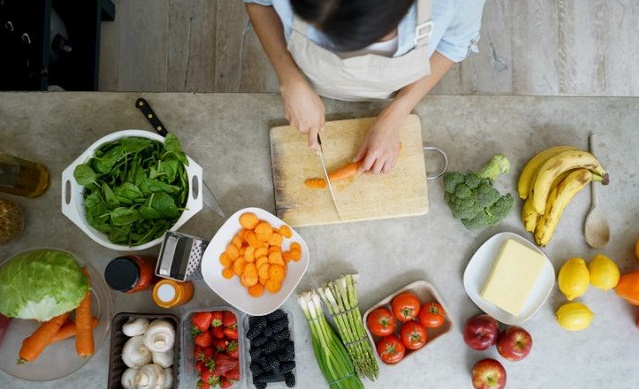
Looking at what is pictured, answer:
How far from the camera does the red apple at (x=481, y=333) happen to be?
3.96 ft

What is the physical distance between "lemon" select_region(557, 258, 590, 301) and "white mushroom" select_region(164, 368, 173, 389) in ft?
3.36

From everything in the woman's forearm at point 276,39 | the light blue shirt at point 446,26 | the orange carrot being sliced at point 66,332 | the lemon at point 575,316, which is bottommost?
the orange carrot being sliced at point 66,332

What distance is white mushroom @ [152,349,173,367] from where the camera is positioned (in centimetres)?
112

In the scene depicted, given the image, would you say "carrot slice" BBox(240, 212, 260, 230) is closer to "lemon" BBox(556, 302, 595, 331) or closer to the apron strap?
the apron strap

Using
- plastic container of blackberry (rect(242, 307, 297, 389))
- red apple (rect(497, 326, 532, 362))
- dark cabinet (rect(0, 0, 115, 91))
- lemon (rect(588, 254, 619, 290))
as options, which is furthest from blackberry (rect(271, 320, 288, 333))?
dark cabinet (rect(0, 0, 115, 91))

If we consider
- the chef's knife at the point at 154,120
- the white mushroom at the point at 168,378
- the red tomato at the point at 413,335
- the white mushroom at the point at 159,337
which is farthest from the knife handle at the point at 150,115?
the red tomato at the point at 413,335

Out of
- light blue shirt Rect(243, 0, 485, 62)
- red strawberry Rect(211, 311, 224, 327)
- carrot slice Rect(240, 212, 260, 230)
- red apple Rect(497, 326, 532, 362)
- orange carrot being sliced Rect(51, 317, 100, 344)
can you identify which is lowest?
orange carrot being sliced Rect(51, 317, 100, 344)

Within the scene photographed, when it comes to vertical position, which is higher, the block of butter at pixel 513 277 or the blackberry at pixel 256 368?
the block of butter at pixel 513 277

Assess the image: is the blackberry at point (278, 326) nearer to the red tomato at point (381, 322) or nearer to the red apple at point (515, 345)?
the red tomato at point (381, 322)

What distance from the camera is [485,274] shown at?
128 centimetres

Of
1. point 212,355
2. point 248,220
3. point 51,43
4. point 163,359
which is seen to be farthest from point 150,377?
point 51,43

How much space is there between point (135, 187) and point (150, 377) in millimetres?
442

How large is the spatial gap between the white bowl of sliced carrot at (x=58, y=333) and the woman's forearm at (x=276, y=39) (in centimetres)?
69

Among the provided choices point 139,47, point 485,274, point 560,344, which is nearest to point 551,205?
point 485,274
